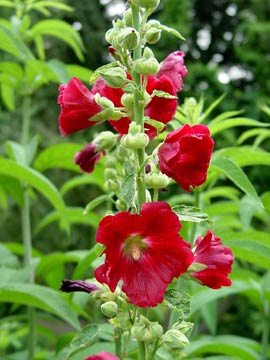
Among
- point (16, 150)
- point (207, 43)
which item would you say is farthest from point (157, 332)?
point (207, 43)

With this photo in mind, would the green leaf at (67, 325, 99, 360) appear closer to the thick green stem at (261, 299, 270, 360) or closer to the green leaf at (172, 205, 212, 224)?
the green leaf at (172, 205, 212, 224)

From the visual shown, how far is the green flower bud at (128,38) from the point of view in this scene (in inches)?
42.7

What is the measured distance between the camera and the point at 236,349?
187 centimetres

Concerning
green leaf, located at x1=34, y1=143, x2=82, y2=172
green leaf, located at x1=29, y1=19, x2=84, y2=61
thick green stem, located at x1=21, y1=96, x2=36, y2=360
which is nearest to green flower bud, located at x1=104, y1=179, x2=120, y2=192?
green leaf, located at x1=34, y1=143, x2=82, y2=172

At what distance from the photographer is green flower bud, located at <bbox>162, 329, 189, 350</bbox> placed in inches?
42.8

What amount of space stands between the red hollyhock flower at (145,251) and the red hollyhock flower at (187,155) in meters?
0.08

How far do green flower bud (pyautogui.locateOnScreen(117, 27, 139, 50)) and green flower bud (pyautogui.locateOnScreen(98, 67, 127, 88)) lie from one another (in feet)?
0.15

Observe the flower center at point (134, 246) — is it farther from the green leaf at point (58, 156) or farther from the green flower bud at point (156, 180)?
the green leaf at point (58, 156)

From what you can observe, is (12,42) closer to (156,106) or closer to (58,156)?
(58,156)

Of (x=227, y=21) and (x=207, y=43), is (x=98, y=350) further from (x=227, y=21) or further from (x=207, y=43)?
(x=227, y=21)

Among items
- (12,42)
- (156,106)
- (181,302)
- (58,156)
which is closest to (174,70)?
(156,106)

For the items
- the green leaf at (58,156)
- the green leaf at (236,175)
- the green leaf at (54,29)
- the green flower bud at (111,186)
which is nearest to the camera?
the green leaf at (236,175)

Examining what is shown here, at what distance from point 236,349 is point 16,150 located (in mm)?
983

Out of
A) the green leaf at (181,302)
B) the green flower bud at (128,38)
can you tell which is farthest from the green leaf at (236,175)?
the green flower bud at (128,38)
